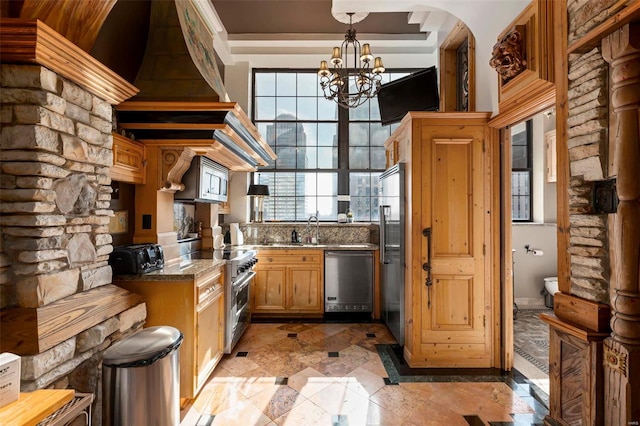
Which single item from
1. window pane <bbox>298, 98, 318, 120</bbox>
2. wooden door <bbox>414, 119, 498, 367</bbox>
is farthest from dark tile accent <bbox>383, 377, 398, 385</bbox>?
window pane <bbox>298, 98, 318, 120</bbox>

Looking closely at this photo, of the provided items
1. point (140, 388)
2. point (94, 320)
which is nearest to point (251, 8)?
point (94, 320)

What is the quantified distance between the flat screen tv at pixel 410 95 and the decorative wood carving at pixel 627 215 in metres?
2.32

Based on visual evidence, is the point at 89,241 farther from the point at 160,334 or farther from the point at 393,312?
the point at 393,312

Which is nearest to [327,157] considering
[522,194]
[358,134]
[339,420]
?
[358,134]

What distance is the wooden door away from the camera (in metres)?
2.84

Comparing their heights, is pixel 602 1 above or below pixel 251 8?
below

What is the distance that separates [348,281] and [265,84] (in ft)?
11.5

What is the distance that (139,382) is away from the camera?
5.32 feet

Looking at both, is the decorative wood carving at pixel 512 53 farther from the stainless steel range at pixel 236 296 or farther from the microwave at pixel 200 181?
the stainless steel range at pixel 236 296

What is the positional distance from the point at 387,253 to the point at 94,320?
2.84 metres

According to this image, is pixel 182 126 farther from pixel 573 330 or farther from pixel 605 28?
pixel 573 330

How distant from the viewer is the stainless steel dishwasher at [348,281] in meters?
4.18

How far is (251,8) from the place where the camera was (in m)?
3.98

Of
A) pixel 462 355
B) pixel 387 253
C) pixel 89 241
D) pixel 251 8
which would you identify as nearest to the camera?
pixel 89 241
